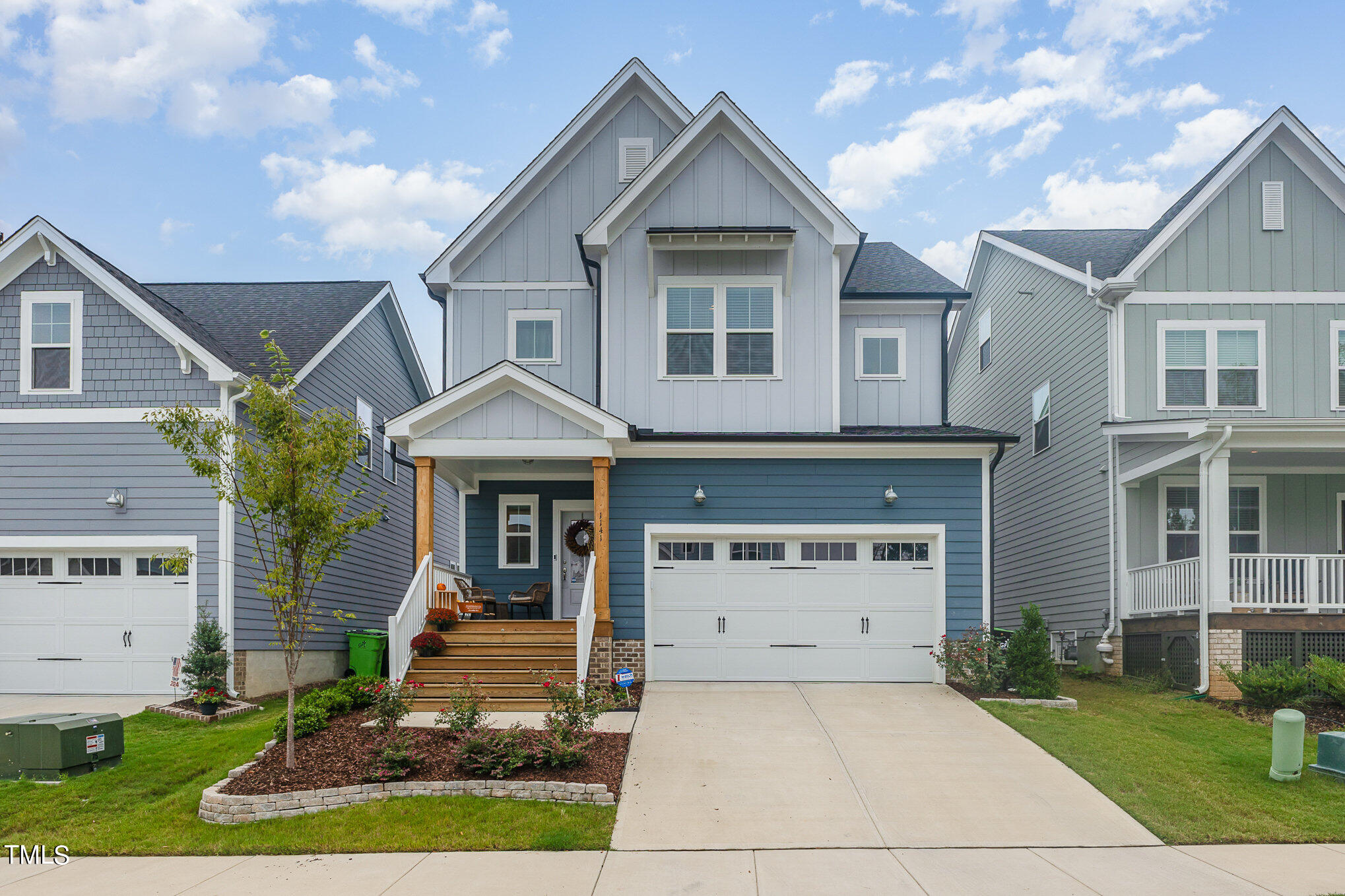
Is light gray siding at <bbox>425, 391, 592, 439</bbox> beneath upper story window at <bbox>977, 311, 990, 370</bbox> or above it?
beneath

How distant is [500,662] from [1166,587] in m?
9.64

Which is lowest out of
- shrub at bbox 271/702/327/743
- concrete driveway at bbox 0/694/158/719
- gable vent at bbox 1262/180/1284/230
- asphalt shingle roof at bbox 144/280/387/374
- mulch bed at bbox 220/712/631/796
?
concrete driveway at bbox 0/694/158/719

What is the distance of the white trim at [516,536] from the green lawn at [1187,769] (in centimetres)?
734

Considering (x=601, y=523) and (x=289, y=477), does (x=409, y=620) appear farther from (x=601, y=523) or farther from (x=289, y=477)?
(x=289, y=477)

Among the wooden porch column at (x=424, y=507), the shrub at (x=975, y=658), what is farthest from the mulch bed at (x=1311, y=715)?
the wooden porch column at (x=424, y=507)

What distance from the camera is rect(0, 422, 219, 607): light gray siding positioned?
14.8 metres

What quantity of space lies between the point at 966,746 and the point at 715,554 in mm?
5053

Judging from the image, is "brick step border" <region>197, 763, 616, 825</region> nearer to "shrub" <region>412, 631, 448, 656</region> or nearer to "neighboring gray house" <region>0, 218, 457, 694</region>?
"shrub" <region>412, 631, 448, 656</region>

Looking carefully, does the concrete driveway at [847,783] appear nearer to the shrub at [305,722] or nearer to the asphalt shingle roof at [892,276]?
the shrub at [305,722]

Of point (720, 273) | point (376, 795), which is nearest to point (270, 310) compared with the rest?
point (720, 273)

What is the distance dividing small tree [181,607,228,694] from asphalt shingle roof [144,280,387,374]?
4148 mm

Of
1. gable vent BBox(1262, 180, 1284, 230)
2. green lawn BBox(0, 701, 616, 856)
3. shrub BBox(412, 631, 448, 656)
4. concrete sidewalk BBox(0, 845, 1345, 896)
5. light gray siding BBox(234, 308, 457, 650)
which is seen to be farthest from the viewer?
gable vent BBox(1262, 180, 1284, 230)

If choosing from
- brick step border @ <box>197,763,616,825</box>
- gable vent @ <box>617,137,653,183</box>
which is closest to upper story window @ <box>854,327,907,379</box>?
gable vent @ <box>617,137,653,183</box>

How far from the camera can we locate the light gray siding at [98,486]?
48.4ft
